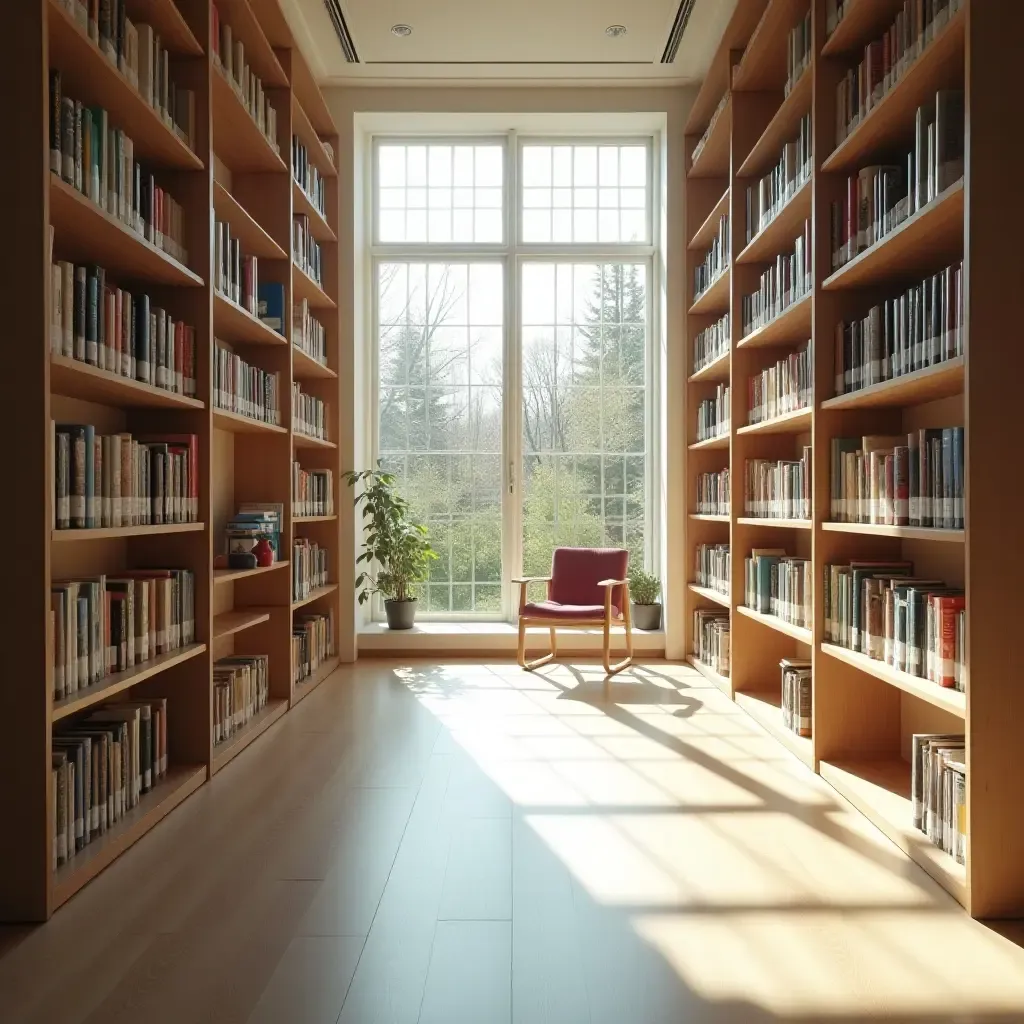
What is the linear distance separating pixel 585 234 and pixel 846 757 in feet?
14.1

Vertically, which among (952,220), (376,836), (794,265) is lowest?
(376,836)

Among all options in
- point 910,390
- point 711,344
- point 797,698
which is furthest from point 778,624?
point 711,344

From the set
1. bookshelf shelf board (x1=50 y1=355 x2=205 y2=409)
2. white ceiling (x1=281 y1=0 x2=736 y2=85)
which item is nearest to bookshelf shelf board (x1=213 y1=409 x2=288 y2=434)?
bookshelf shelf board (x1=50 y1=355 x2=205 y2=409)

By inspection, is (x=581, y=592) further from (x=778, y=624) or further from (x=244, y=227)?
(x=244, y=227)

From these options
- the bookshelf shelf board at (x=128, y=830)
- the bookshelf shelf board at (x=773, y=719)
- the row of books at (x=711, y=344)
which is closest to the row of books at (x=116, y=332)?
the bookshelf shelf board at (x=128, y=830)

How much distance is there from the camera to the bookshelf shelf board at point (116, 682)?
2.33 metres

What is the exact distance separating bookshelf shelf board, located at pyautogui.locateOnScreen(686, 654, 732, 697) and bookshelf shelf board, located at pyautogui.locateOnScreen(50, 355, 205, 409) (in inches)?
125

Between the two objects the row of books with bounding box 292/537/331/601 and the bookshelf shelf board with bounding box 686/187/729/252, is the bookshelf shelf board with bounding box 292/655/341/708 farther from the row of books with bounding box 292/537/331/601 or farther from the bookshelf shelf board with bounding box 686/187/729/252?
the bookshelf shelf board with bounding box 686/187/729/252

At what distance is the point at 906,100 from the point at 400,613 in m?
4.34

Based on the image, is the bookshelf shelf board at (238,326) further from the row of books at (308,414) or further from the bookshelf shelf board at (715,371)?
the bookshelf shelf board at (715,371)

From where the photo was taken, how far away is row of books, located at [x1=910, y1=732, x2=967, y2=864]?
239cm

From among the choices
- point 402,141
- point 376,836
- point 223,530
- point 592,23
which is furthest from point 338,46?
point 376,836

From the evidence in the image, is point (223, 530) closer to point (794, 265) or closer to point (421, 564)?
point (421, 564)

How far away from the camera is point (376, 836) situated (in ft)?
8.91
